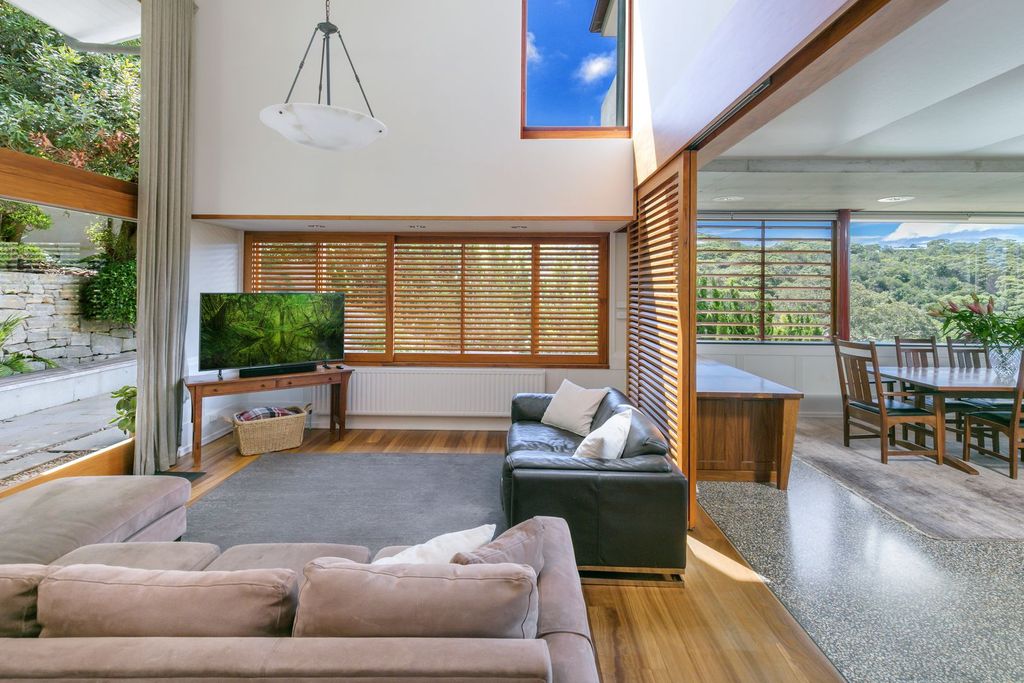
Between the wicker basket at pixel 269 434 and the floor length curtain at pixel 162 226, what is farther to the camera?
the wicker basket at pixel 269 434

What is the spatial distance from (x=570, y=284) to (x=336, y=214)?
7.96 feet

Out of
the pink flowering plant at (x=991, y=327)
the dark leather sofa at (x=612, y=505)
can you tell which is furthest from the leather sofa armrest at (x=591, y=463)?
the pink flowering plant at (x=991, y=327)

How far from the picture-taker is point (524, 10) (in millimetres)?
4547

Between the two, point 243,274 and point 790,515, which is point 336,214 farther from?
point 790,515

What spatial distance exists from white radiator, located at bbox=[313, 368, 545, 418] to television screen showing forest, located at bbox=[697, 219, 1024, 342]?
2837 millimetres

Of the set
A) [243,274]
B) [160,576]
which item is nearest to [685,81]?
[160,576]

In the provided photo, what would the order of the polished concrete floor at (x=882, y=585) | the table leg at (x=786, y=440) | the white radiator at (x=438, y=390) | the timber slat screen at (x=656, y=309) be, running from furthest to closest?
the white radiator at (x=438, y=390) → the table leg at (x=786, y=440) → the timber slat screen at (x=656, y=309) → the polished concrete floor at (x=882, y=585)

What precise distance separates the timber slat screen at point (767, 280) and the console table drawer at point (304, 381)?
449cm

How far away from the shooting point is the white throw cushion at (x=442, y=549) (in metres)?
1.51

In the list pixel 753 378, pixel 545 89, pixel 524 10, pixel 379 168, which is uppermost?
pixel 524 10

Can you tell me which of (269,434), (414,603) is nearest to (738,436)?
(414,603)

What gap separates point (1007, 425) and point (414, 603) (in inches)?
210

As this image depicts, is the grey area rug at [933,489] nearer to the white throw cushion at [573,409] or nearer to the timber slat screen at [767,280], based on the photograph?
the timber slat screen at [767,280]

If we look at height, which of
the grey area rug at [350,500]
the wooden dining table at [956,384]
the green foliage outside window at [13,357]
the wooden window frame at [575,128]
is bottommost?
the grey area rug at [350,500]
